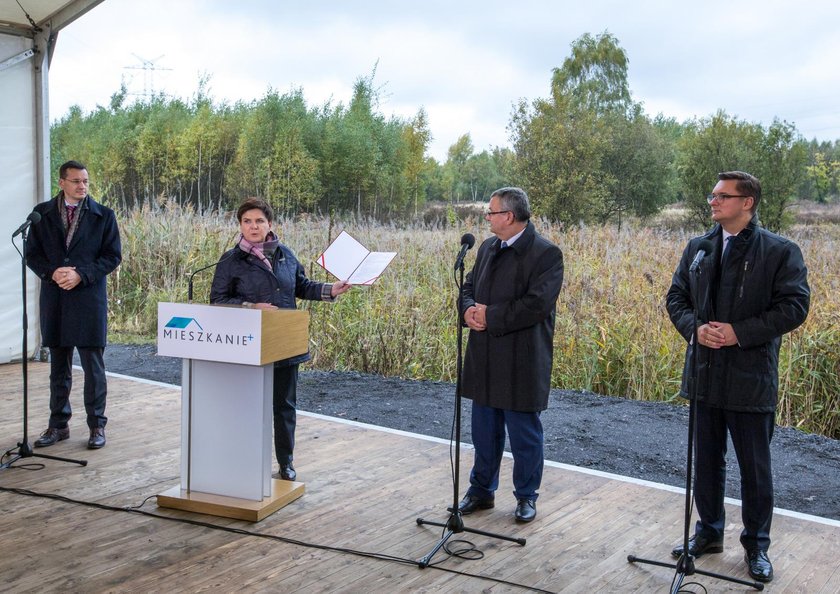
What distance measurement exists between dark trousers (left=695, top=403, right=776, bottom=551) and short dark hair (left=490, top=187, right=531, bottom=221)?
114 centimetres

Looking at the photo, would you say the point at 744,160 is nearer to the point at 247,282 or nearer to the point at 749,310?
the point at 749,310

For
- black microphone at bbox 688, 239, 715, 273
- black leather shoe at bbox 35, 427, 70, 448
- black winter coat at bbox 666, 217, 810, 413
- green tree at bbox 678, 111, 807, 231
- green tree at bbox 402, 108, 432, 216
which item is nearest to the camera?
black microphone at bbox 688, 239, 715, 273

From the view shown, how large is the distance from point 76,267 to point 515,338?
2682 mm

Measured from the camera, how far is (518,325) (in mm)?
3650

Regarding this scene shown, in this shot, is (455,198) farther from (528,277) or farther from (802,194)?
(528,277)

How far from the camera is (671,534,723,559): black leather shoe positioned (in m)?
3.38

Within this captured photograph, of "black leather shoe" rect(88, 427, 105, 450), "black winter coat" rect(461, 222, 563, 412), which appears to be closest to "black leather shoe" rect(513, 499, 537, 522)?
"black winter coat" rect(461, 222, 563, 412)

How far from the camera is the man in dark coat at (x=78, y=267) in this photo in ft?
15.5

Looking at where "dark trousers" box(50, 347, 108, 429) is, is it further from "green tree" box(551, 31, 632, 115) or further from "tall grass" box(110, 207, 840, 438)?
"green tree" box(551, 31, 632, 115)

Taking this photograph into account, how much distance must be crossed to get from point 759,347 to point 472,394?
130cm

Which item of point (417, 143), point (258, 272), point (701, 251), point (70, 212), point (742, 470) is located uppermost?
point (417, 143)

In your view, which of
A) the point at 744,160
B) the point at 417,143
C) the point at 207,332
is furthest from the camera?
the point at 417,143

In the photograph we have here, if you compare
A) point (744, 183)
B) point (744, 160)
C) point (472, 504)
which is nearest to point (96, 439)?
point (472, 504)

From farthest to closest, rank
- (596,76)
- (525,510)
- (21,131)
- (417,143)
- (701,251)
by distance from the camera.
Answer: (596,76), (417,143), (21,131), (525,510), (701,251)
